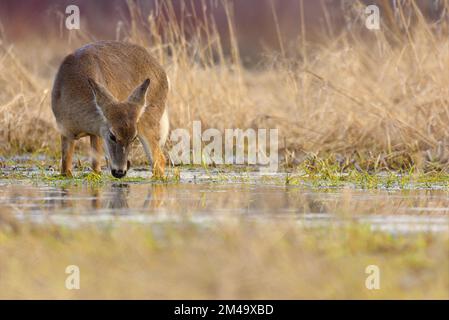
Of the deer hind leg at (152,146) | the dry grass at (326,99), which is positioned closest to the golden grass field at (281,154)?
the dry grass at (326,99)

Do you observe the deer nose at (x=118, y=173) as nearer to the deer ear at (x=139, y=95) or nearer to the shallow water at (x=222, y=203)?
the shallow water at (x=222, y=203)

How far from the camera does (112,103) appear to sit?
1038cm

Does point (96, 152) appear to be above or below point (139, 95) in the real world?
below

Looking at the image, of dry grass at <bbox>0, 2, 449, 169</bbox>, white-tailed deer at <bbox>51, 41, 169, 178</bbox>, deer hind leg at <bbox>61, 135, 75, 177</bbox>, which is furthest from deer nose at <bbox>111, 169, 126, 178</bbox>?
dry grass at <bbox>0, 2, 449, 169</bbox>

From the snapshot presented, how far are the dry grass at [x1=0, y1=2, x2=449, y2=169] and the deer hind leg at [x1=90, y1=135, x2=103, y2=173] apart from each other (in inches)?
61.4

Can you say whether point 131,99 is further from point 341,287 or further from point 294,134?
point 341,287

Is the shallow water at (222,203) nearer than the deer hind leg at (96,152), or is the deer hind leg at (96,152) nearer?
the shallow water at (222,203)

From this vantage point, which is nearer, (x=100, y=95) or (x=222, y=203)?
(x=222, y=203)

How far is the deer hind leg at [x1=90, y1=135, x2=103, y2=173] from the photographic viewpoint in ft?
36.5

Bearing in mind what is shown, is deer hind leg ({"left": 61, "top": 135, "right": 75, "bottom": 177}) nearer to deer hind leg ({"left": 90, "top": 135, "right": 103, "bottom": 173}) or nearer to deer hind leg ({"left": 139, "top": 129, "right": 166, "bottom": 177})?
deer hind leg ({"left": 90, "top": 135, "right": 103, "bottom": 173})

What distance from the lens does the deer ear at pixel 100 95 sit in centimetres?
1041

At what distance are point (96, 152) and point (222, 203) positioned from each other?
10.7ft

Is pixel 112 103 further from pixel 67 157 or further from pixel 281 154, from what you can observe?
pixel 281 154

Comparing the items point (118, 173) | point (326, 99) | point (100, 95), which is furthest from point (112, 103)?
point (326, 99)
